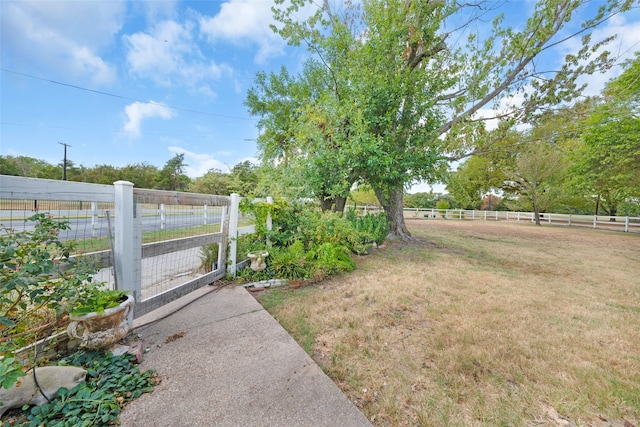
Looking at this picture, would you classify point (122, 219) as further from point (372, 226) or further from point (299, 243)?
point (372, 226)

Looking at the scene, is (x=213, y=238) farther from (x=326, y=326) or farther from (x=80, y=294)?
(x=326, y=326)

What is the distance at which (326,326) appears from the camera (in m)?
2.45

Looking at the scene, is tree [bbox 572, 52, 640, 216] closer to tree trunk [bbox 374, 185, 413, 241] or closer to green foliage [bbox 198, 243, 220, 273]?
tree trunk [bbox 374, 185, 413, 241]

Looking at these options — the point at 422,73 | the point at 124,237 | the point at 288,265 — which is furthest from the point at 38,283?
the point at 422,73

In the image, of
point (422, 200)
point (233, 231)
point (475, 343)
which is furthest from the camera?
point (422, 200)

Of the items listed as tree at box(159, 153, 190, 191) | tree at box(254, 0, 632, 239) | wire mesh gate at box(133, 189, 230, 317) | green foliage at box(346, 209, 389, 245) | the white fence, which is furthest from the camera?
tree at box(159, 153, 190, 191)

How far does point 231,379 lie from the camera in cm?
156

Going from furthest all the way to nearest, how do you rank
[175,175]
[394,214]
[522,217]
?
[175,175] → [522,217] → [394,214]

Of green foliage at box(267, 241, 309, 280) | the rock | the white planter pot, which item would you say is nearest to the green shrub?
green foliage at box(267, 241, 309, 280)

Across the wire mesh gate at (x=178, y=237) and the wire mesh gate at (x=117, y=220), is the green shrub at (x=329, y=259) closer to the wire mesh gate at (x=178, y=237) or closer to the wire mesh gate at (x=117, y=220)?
the wire mesh gate at (x=178, y=237)

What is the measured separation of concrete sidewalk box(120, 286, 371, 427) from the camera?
4.17ft

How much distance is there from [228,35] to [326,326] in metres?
10.2

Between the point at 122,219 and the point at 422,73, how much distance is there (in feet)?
22.9

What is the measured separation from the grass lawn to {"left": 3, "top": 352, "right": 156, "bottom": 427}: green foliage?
1.23 meters
